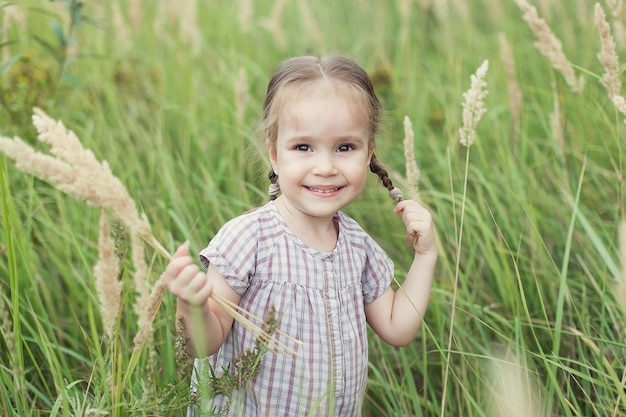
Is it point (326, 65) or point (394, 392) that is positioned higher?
point (326, 65)

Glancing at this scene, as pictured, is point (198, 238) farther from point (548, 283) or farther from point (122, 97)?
point (122, 97)

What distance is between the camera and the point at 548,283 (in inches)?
87.7

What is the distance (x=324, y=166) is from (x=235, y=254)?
26 cm

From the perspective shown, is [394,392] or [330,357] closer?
[330,357]

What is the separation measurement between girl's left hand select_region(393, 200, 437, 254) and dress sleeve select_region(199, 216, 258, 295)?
40cm

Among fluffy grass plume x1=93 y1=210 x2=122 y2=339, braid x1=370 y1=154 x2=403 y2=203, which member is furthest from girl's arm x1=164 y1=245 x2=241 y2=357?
braid x1=370 y1=154 x2=403 y2=203

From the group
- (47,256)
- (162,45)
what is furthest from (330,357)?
(162,45)

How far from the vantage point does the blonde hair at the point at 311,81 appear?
1.61 m

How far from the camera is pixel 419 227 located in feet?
5.67

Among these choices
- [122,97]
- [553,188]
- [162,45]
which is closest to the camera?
[553,188]

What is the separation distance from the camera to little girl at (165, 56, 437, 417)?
1543 mm

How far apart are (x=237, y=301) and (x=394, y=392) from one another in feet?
1.92

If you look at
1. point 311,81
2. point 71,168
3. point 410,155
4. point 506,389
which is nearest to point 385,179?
point 410,155

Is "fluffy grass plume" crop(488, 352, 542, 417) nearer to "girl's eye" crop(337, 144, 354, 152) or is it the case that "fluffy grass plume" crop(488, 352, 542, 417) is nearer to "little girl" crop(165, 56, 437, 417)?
"little girl" crop(165, 56, 437, 417)
